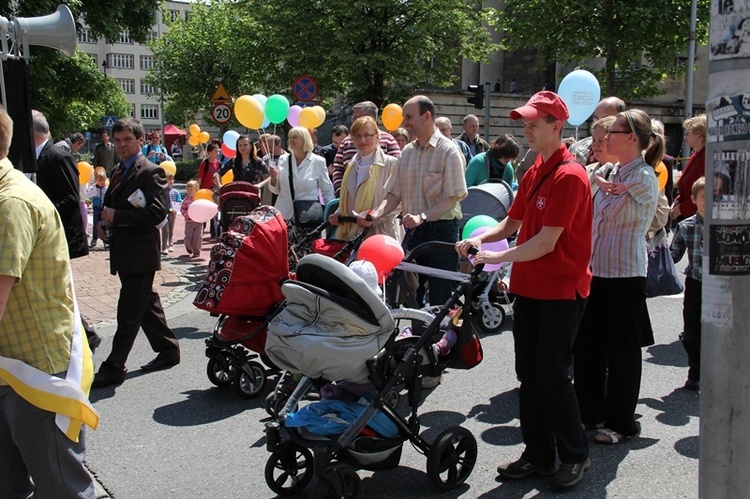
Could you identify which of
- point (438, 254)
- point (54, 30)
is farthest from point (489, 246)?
point (54, 30)

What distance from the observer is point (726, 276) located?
8.46 ft

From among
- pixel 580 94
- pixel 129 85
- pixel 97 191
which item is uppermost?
pixel 129 85

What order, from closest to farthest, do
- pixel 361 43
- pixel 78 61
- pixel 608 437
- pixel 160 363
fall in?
pixel 608 437
pixel 160 363
pixel 78 61
pixel 361 43

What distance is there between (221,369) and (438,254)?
1854mm

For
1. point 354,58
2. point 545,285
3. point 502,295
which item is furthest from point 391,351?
point 354,58

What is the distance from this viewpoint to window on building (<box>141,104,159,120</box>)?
94.8m

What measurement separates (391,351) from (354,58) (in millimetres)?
23612

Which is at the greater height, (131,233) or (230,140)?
(230,140)

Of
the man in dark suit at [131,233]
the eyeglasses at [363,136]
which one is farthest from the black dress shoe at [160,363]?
the eyeglasses at [363,136]

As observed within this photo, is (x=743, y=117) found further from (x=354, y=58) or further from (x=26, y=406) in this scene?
(x=354, y=58)

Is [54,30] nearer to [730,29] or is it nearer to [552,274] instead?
[552,274]

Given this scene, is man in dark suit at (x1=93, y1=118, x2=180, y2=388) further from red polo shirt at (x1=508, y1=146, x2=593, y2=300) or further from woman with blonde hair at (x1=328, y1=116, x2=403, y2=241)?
red polo shirt at (x1=508, y1=146, x2=593, y2=300)

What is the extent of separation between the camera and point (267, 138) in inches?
435

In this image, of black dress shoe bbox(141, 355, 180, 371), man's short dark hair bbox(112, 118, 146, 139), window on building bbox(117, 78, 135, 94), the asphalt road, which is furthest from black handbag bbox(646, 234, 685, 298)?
window on building bbox(117, 78, 135, 94)
